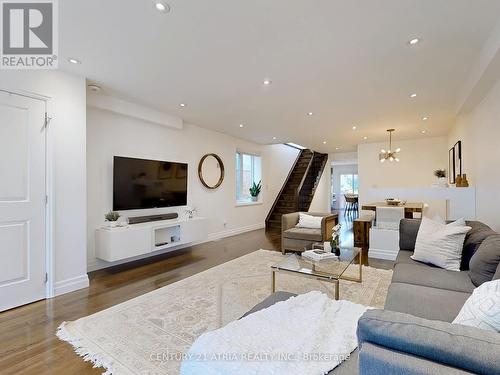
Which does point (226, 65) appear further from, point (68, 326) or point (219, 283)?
point (68, 326)

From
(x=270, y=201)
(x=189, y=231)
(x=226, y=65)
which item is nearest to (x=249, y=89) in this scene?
(x=226, y=65)

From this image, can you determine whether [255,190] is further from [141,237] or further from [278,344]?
[278,344]

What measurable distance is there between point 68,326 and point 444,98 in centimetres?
536

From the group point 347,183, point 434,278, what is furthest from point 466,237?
point 347,183

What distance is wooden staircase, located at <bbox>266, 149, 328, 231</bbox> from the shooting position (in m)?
8.03

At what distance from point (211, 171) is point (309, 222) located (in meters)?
2.54

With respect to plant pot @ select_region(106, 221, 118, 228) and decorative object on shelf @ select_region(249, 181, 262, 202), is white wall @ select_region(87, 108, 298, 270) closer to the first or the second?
plant pot @ select_region(106, 221, 118, 228)

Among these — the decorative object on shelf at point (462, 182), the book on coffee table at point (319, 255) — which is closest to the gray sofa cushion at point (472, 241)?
the book on coffee table at point (319, 255)

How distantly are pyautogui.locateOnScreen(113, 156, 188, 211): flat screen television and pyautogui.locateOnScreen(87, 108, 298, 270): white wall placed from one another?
19cm

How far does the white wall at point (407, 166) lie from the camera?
6.94 metres

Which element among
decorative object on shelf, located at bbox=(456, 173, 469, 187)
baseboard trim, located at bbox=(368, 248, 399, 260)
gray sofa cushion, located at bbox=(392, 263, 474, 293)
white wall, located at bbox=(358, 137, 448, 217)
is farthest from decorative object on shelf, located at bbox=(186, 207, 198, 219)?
decorative object on shelf, located at bbox=(456, 173, 469, 187)

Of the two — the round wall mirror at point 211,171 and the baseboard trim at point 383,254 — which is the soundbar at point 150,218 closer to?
the round wall mirror at point 211,171

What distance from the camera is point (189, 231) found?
4773mm

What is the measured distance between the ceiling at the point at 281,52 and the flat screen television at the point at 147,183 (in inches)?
39.2
